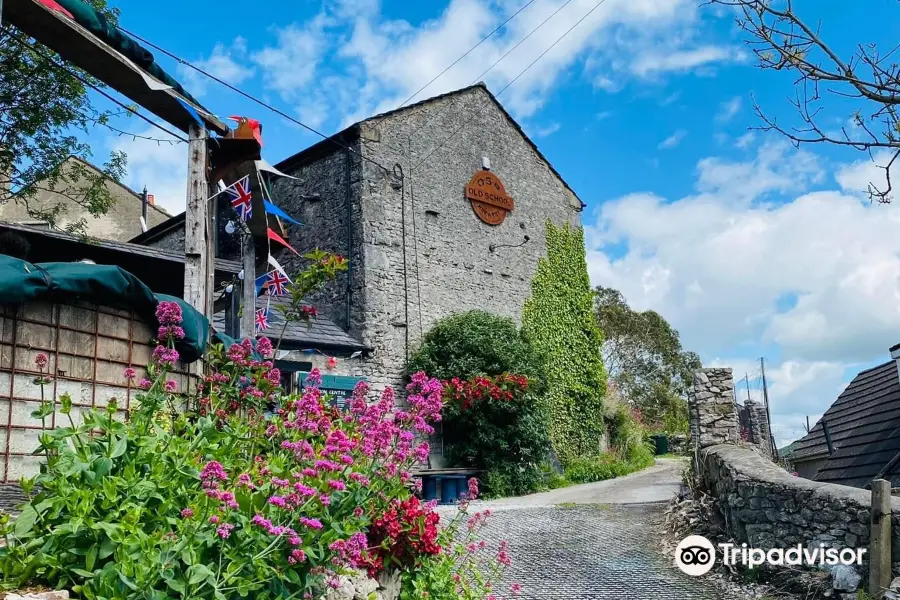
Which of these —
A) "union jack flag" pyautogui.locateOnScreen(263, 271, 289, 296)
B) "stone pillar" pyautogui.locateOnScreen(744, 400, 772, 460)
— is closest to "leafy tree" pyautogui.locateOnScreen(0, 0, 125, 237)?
"union jack flag" pyautogui.locateOnScreen(263, 271, 289, 296)

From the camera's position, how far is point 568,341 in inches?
727

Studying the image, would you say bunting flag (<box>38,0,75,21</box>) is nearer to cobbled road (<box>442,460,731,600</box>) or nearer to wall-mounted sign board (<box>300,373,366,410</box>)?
cobbled road (<box>442,460,731,600</box>)

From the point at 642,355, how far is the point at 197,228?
28.9m

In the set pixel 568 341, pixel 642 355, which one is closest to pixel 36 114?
pixel 568 341

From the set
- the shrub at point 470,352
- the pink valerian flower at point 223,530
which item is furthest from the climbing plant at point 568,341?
the pink valerian flower at point 223,530

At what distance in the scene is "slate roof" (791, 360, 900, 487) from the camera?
1073 centimetres

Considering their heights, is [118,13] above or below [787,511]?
above

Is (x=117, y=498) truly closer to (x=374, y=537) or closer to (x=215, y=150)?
(x=374, y=537)

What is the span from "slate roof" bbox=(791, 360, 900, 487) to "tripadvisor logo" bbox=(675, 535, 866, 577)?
412 centimetres

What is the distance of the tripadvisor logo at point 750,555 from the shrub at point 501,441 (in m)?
6.30

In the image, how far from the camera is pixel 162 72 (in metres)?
7.19

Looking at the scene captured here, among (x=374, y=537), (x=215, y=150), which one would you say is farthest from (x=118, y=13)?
(x=374, y=537)

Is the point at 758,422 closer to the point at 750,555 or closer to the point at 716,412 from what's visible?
the point at 716,412

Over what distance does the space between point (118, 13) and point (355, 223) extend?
5.41 metres
